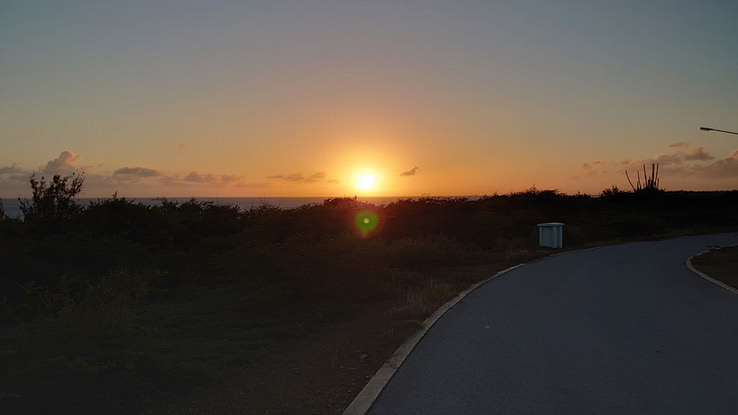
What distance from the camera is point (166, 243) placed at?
74.0 feet

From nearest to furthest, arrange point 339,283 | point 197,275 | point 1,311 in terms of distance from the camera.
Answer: point 1,311, point 339,283, point 197,275

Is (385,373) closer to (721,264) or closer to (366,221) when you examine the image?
(721,264)

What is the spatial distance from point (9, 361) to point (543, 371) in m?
6.80

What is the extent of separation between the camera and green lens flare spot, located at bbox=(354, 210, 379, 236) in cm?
3272

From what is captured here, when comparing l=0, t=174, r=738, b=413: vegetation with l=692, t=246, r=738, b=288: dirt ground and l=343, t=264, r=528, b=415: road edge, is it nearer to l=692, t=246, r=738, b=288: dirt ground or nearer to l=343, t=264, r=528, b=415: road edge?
l=343, t=264, r=528, b=415: road edge

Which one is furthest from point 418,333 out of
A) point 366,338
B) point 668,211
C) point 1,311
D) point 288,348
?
point 668,211

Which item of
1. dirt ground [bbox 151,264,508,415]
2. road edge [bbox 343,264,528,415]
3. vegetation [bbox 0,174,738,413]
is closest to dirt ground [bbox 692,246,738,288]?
vegetation [bbox 0,174,738,413]

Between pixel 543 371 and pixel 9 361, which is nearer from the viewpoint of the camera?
pixel 543 371

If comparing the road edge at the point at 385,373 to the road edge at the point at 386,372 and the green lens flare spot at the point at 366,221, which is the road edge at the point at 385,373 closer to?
the road edge at the point at 386,372

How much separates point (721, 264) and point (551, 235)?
1007 cm

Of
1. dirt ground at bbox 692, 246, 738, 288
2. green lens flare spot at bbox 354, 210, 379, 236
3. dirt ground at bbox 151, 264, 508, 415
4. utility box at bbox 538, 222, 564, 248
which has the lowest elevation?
dirt ground at bbox 151, 264, 508, 415

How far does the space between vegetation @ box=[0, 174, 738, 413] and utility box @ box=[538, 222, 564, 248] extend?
1.04m

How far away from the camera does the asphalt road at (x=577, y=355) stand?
599cm

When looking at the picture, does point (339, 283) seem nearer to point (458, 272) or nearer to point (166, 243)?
point (458, 272)
